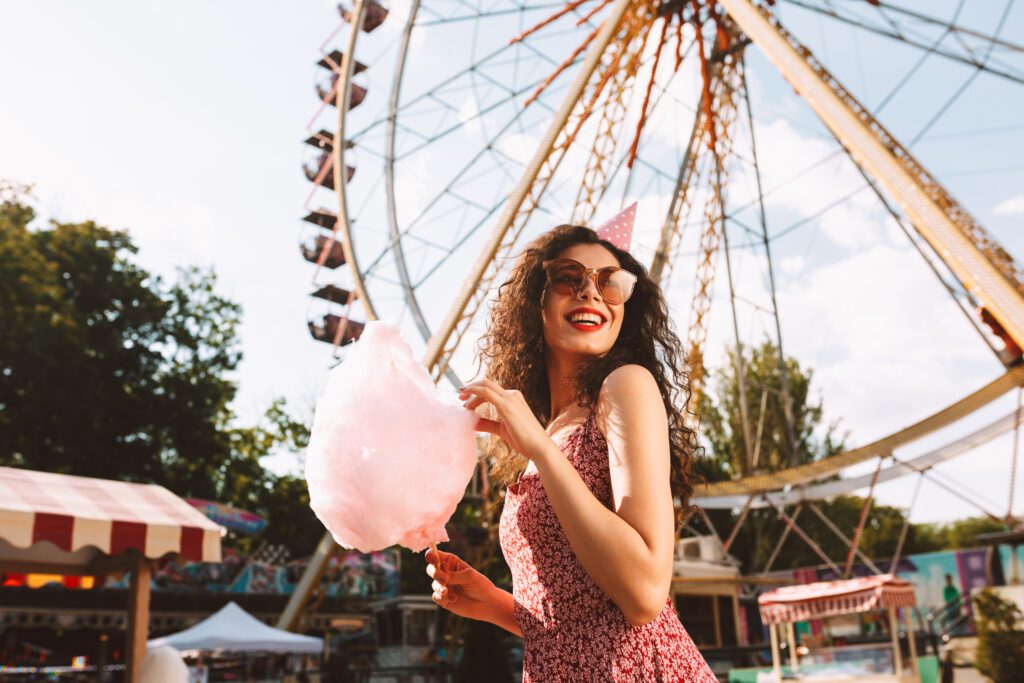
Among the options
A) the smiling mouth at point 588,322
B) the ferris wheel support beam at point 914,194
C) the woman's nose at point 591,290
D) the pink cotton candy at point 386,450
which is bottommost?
the pink cotton candy at point 386,450

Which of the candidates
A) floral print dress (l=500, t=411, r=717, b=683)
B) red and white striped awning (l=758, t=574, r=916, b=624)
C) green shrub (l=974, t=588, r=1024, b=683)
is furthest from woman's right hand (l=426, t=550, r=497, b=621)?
green shrub (l=974, t=588, r=1024, b=683)

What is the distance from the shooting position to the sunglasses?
1935 millimetres

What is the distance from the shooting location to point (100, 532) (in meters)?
5.65

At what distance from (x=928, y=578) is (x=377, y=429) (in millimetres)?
37160

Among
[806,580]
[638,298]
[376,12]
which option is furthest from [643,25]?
[806,580]

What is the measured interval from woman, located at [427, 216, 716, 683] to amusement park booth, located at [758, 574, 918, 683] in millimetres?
10765

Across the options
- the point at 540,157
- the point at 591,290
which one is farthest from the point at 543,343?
the point at 540,157

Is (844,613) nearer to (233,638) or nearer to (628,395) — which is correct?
(233,638)

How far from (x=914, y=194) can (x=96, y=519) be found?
26.1ft

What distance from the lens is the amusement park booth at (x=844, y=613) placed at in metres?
11.1

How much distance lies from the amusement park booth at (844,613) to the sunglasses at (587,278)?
10952mm

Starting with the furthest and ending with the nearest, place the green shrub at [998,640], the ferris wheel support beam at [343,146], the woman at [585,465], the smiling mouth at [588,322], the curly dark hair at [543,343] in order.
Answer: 1. the ferris wheel support beam at [343,146]
2. the green shrub at [998,640]
3. the curly dark hair at [543,343]
4. the smiling mouth at [588,322]
5. the woman at [585,465]

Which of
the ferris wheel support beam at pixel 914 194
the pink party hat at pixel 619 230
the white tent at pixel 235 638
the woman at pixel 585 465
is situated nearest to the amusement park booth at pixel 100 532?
the woman at pixel 585 465

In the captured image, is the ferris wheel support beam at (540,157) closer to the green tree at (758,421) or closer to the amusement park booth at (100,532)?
the amusement park booth at (100,532)
